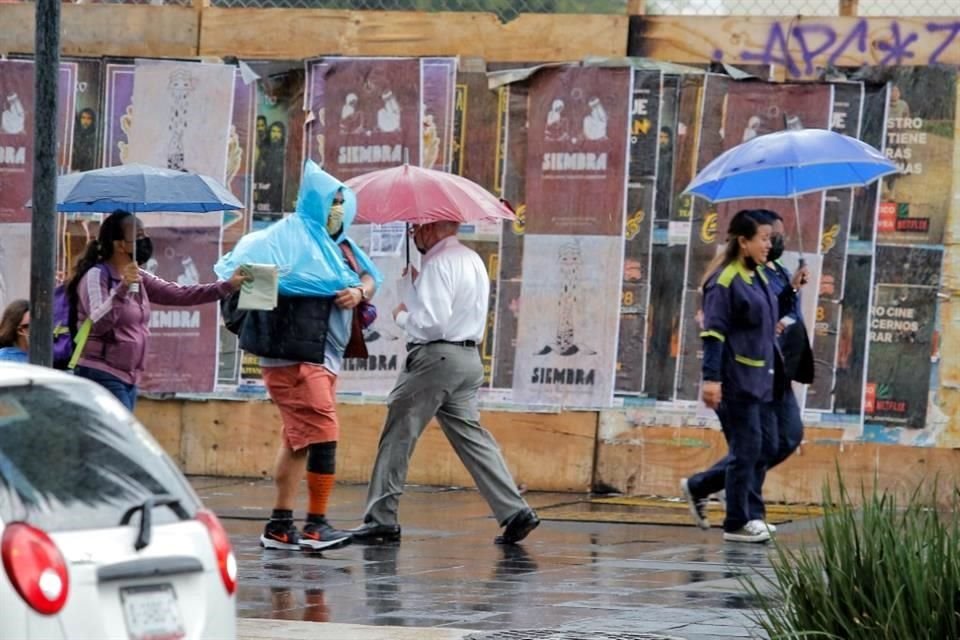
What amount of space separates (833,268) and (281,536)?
14.6 feet

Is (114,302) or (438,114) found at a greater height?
(438,114)

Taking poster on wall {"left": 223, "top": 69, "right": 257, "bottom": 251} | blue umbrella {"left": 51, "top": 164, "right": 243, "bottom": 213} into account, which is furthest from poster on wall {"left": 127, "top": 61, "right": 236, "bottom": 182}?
blue umbrella {"left": 51, "top": 164, "right": 243, "bottom": 213}

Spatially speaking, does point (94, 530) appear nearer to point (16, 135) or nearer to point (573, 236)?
point (573, 236)

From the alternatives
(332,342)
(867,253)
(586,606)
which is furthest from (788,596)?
(867,253)

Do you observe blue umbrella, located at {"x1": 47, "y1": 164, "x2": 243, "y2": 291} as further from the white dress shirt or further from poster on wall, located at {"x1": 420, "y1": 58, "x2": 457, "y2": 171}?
poster on wall, located at {"x1": 420, "y1": 58, "x2": 457, "y2": 171}

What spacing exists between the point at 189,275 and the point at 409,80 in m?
2.16

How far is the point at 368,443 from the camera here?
1459cm

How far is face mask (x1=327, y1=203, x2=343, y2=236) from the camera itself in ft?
37.6

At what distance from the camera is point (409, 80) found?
571 inches

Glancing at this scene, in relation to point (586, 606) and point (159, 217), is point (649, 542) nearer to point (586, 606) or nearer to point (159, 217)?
point (586, 606)

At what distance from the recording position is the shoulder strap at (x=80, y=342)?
1109 centimetres

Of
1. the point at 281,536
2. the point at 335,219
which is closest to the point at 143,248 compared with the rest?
the point at 335,219

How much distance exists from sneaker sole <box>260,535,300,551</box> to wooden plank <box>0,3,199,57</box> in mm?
4912

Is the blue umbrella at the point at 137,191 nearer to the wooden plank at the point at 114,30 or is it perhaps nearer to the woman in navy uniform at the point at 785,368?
the woman in navy uniform at the point at 785,368
